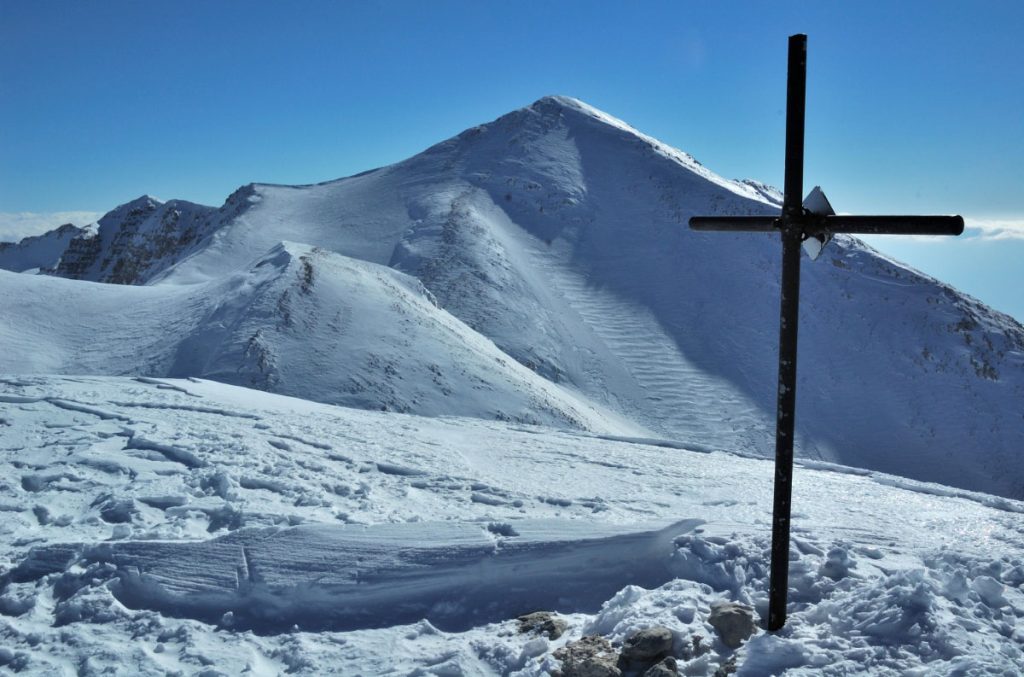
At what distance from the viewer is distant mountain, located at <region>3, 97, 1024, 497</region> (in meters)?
19.1

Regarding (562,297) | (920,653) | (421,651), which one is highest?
(562,297)

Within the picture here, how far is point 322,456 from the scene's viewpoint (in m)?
9.27

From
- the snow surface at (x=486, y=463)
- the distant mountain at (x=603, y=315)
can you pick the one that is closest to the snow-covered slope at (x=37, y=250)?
the distant mountain at (x=603, y=315)

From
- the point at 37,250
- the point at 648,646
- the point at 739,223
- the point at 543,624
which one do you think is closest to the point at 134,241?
the point at 37,250

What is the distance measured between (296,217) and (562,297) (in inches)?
673

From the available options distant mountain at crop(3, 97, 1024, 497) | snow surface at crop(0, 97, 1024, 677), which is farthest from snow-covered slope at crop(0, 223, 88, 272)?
snow surface at crop(0, 97, 1024, 677)

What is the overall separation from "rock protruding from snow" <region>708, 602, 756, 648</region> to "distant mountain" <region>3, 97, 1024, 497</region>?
35.9 feet

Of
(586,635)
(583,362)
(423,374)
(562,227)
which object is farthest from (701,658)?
(562,227)

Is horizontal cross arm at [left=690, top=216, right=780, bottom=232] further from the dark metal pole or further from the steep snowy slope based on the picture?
the steep snowy slope

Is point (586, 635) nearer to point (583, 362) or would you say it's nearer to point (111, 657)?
point (111, 657)

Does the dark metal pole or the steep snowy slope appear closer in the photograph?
the dark metal pole

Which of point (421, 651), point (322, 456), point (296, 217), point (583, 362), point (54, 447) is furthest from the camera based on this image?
point (296, 217)

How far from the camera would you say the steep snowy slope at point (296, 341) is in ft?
56.7

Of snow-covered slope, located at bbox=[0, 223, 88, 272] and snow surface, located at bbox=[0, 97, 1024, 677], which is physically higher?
snow-covered slope, located at bbox=[0, 223, 88, 272]
